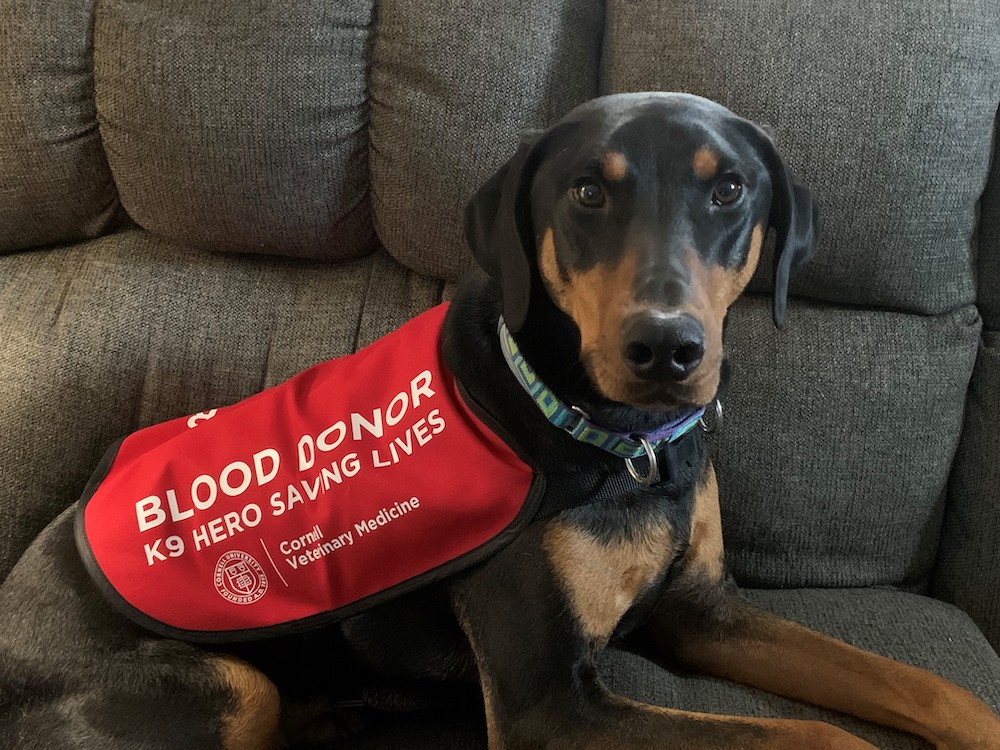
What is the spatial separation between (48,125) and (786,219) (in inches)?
69.4

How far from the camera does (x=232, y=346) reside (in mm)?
2188

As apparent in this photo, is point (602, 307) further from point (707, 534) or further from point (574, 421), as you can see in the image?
point (707, 534)

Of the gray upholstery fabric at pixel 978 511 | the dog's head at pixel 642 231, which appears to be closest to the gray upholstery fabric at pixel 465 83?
the dog's head at pixel 642 231

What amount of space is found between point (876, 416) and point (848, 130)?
2.18 feet

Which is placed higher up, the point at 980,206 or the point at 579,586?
the point at 980,206

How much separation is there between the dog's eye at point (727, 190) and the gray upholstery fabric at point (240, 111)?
99 cm

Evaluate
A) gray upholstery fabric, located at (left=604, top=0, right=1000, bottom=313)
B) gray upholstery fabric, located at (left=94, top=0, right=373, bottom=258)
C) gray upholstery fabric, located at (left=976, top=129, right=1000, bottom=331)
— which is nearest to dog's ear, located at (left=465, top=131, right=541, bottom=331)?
gray upholstery fabric, located at (left=604, top=0, right=1000, bottom=313)

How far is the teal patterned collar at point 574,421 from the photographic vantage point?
145cm

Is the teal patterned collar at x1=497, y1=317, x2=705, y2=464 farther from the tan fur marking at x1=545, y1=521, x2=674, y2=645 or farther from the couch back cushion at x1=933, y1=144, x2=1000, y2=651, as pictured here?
the couch back cushion at x1=933, y1=144, x2=1000, y2=651

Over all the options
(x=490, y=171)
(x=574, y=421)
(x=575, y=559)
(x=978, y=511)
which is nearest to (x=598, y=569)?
(x=575, y=559)

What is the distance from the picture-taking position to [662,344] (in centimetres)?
121

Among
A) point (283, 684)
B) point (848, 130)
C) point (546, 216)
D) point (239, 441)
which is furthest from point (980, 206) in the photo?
point (283, 684)

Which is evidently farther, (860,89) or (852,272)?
(852,272)

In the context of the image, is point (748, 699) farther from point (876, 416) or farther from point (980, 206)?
point (980, 206)
